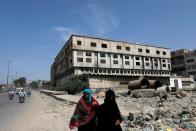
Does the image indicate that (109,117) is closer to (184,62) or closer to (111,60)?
(111,60)

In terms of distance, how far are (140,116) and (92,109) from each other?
4363 millimetres

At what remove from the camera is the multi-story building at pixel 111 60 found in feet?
174

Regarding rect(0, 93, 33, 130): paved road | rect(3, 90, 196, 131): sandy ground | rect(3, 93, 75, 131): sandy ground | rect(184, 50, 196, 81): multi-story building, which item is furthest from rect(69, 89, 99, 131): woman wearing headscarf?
rect(184, 50, 196, 81): multi-story building

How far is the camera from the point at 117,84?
192ft

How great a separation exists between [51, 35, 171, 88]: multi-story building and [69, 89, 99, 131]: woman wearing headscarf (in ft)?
153

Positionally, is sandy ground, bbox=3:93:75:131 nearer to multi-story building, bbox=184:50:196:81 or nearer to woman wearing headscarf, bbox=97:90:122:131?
woman wearing headscarf, bbox=97:90:122:131

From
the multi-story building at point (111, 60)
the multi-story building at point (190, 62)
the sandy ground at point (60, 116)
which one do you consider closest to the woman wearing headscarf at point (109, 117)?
the sandy ground at point (60, 116)

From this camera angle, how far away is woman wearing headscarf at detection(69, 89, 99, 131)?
187 inches

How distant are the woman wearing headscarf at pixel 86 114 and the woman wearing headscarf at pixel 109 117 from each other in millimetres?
172

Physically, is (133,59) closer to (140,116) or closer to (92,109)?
(140,116)

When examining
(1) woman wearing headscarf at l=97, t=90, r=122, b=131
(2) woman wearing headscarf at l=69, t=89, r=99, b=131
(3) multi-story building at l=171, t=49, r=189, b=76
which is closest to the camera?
(1) woman wearing headscarf at l=97, t=90, r=122, b=131

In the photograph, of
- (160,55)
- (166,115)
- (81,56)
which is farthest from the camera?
(160,55)

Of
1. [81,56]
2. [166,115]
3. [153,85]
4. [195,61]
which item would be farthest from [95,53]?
[166,115]

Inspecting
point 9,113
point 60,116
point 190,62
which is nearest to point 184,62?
point 190,62
